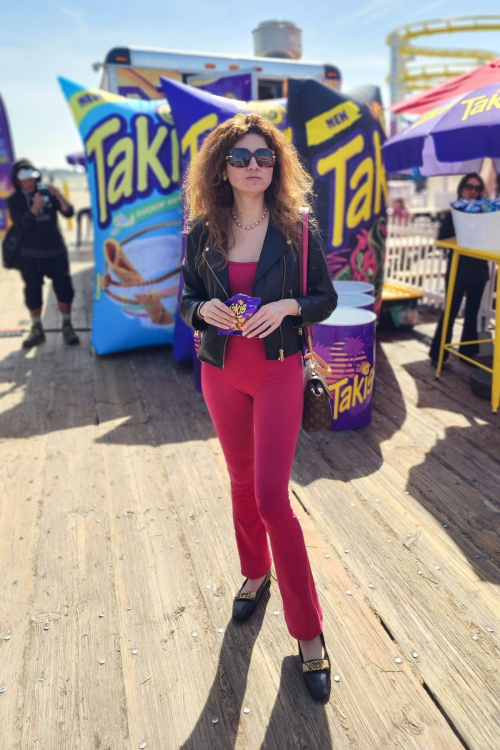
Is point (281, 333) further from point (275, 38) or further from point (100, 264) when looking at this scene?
point (275, 38)

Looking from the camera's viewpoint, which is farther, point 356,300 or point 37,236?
point 37,236

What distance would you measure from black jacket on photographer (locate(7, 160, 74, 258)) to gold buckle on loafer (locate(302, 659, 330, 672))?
16.2 ft

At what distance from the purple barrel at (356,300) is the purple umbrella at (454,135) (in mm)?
1052

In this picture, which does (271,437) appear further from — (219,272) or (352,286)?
(352,286)

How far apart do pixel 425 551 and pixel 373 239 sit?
3183mm

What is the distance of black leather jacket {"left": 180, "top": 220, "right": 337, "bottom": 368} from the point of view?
1.94 meters

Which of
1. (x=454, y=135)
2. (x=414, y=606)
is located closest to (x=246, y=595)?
(x=414, y=606)

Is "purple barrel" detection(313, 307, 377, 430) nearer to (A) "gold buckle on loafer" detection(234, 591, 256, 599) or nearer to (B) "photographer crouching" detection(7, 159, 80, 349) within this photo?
(A) "gold buckle on loafer" detection(234, 591, 256, 599)

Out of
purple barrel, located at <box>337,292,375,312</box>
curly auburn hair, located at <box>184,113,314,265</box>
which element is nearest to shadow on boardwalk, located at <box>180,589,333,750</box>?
curly auburn hair, located at <box>184,113,314,265</box>

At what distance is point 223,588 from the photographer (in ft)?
8.31

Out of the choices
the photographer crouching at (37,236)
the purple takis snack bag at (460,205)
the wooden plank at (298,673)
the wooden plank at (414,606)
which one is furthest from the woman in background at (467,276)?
the photographer crouching at (37,236)

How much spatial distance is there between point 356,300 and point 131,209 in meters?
2.30

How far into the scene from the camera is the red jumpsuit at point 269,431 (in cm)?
192

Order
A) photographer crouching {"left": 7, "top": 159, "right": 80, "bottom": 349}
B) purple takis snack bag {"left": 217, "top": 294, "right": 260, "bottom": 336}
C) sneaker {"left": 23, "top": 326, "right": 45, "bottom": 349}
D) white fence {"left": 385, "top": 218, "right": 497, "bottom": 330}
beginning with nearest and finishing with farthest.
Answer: purple takis snack bag {"left": 217, "top": 294, "right": 260, "bottom": 336} → photographer crouching {"left": 7, "top": 159, "right": 80, "bottom": 349} → white fence {"left": 385, "top": 218, "right": 497, "bottom": 330} → sneaker {"left": 23, "top": 326, "right": 45, "bottom": 349}
